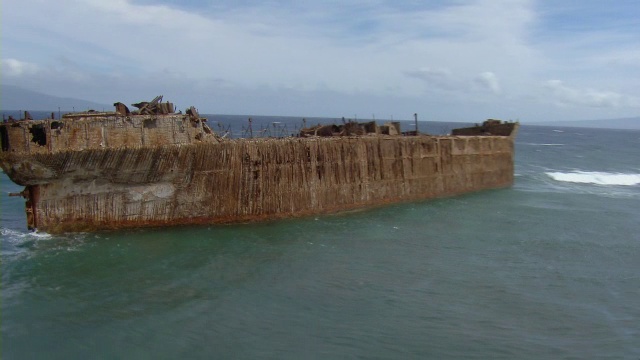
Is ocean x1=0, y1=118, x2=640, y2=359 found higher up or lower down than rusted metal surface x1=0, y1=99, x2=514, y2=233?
lower down

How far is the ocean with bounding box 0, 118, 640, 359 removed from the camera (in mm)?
10359

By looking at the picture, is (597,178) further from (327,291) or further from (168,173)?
(168,173)

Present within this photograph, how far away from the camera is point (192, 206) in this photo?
17.7m

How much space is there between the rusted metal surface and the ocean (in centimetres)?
69

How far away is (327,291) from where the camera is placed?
13.0m

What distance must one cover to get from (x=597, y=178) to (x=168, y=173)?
1382 inches

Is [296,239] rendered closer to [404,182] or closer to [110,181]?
[110,181]

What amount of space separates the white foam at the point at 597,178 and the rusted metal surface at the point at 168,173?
76.7 feet

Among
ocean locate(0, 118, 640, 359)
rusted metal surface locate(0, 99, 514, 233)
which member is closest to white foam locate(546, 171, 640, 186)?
ocean locate(0, 118, 640, 359)

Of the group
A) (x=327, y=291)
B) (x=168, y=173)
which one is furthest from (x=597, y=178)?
(x=168, y=173)

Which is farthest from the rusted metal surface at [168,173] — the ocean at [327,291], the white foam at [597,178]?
the white foam at [597,178]

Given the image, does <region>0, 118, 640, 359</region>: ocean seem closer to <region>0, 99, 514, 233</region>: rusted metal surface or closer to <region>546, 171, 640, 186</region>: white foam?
<region>0, 99, 514, 233</region>: rusted metal surface

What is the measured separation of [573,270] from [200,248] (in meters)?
11.7

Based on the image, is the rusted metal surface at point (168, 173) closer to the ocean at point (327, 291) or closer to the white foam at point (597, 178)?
the ocean at point (327, 291)
